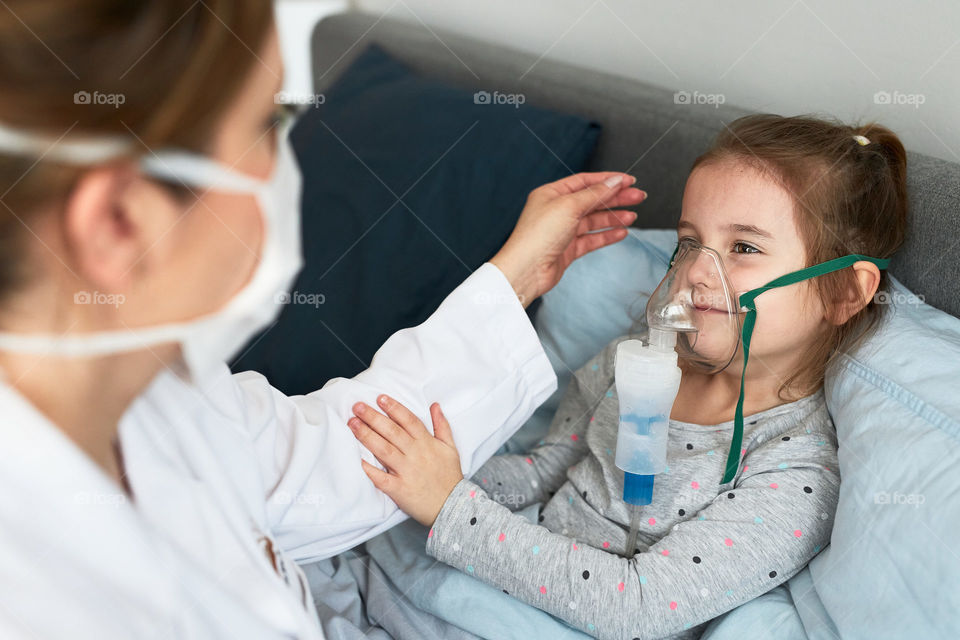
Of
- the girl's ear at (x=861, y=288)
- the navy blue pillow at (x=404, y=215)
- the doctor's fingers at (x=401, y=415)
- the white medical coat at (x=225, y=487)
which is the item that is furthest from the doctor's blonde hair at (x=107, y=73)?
the navy blue pillow at (x=404, y=215)

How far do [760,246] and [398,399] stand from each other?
0.56m

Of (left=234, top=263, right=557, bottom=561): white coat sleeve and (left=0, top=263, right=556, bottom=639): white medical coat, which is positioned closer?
(left=0, top=263, right=556, bottom=639): white medical coat

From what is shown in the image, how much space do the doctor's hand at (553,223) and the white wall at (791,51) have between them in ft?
1.41

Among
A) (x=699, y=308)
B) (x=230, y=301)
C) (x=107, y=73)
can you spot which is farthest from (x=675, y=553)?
(x=107, y=73)

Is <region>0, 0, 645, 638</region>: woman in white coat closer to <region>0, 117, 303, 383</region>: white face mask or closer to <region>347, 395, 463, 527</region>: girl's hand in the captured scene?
<region>0, 117, 303, 383</region>: white face mask

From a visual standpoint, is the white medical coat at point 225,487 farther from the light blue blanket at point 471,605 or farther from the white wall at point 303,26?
the white wall at point 303,26

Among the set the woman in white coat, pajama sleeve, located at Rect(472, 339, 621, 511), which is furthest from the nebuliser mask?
the woman in white coat

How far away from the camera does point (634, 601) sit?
1.04 metres

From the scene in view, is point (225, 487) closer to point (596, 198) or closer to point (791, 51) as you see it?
point (596, 198)

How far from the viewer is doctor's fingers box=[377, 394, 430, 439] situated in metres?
1.11

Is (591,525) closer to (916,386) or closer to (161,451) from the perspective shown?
(916,386)

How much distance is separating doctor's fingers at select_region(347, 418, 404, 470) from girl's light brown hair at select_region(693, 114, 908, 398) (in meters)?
0.60

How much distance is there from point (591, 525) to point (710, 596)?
0.24 meters

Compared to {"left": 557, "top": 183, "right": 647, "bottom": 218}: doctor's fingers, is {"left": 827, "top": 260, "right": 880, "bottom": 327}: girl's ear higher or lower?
lower
